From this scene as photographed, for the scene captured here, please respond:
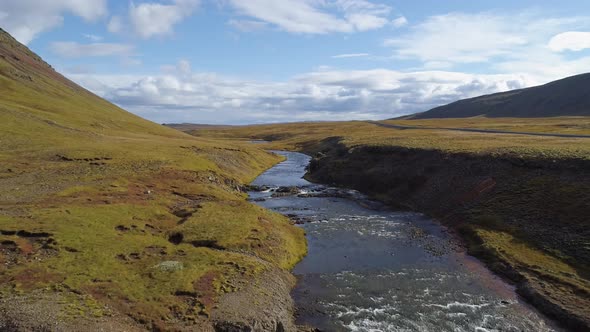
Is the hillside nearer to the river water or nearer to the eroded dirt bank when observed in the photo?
the river water

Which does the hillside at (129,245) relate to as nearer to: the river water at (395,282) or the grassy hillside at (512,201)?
the river water at (395,282)

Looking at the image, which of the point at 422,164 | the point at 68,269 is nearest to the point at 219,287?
the point at 68,269

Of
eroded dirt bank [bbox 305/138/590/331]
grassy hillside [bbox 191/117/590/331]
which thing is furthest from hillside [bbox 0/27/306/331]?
grassy hillside [bbox 191/117/590/331]

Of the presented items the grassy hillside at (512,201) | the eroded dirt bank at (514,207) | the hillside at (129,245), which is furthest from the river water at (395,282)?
the hillside at (129,245)

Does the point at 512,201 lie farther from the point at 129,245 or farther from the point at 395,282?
the point at 129,245

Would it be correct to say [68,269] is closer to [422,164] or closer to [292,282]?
[292,282]

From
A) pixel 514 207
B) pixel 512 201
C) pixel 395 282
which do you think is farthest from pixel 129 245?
pixel 512 201
